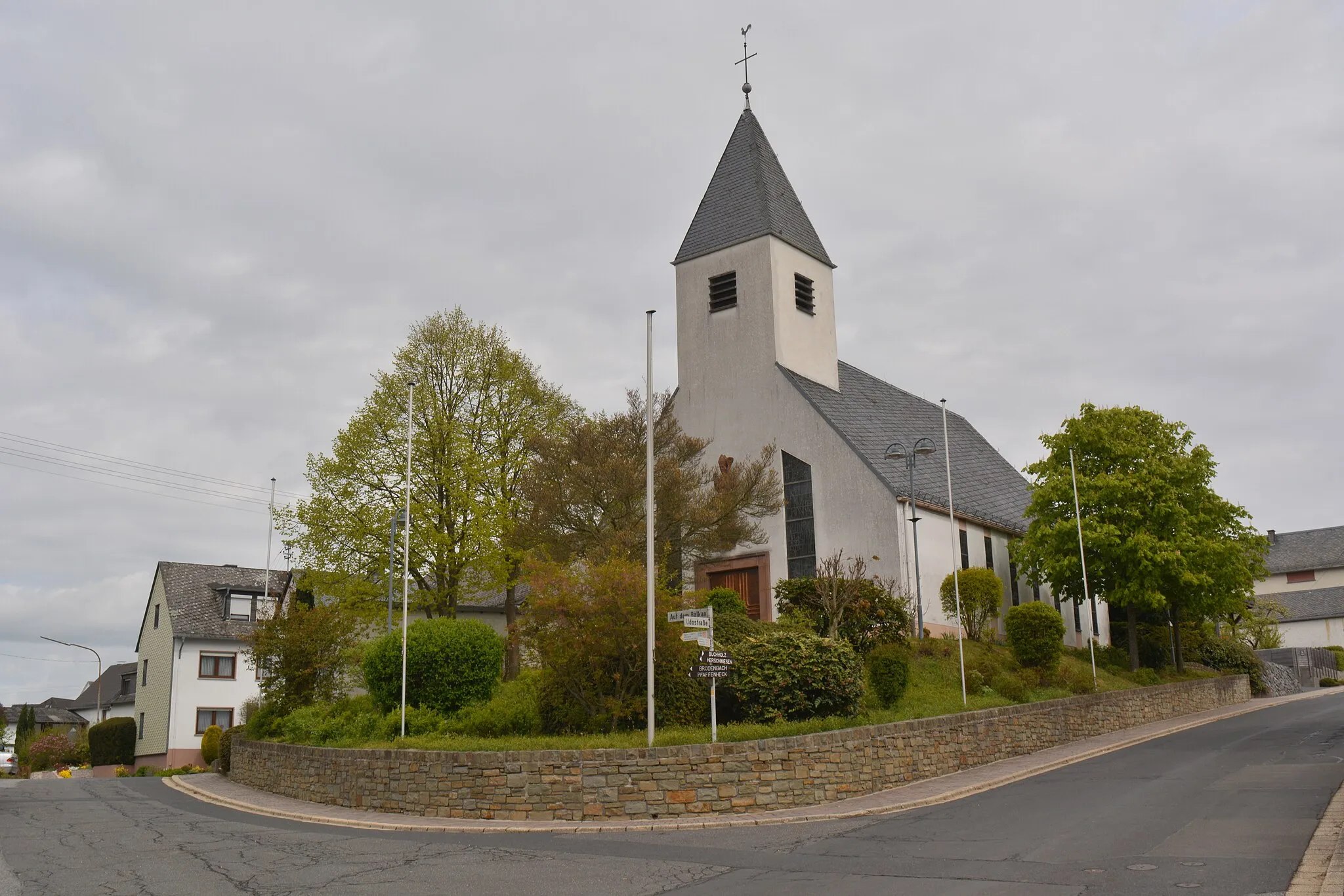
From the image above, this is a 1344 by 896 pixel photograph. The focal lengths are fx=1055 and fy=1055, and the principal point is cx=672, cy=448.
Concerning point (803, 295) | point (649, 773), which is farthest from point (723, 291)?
A: point (649, 773)

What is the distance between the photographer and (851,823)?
1473cm

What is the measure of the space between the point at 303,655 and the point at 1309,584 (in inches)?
3004

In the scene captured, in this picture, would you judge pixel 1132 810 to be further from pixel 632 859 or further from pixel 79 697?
pixel 79 697

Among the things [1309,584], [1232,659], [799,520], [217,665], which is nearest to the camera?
[799,520]

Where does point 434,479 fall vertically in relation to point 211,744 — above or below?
above

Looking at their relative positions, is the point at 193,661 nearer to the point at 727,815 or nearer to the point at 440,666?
the point at 440,666

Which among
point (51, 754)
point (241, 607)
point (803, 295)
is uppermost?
point (803, 295)

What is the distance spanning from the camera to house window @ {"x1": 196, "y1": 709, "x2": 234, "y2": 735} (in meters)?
43.4

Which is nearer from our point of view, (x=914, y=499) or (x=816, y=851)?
(x=816, y=851)

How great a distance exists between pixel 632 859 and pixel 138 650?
158 feet

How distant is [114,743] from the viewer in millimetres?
45469

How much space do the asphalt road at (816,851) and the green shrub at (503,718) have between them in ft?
11.1

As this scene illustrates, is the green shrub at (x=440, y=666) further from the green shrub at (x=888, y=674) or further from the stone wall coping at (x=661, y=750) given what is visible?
the green shrub at (x=888, y=674)

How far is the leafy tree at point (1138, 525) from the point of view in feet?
104
